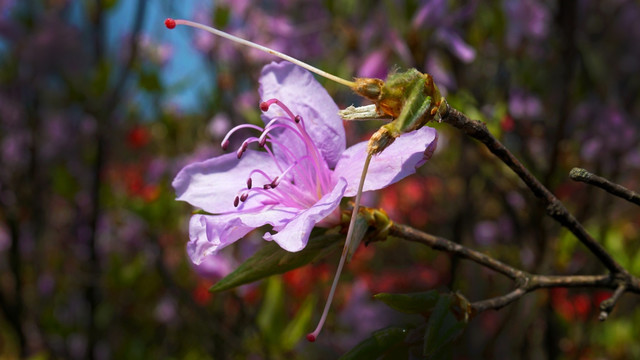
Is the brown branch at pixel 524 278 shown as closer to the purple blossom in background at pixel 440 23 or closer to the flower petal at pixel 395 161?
the flower petal at pixel 395 161

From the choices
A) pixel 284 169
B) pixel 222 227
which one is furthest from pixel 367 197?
pixel 222 227

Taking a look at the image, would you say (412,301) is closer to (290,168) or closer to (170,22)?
(290,168)

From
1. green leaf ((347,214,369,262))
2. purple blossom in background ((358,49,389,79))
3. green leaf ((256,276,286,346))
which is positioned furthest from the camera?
purple blossom in background ((358,49,389,79))

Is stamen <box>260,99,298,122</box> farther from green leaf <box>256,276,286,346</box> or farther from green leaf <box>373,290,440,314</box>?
green leaf <box>256,276,286,346</box>

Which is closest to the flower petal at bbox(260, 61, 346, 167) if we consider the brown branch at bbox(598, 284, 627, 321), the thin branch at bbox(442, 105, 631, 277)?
the thin branch at bbox(442, 105, 631, 277)

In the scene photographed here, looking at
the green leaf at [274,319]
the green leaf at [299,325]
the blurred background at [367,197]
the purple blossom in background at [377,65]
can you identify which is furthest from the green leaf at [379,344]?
the purple blossom in background at [377,65]

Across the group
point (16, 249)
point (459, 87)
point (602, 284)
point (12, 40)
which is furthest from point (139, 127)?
point (602, 284)
